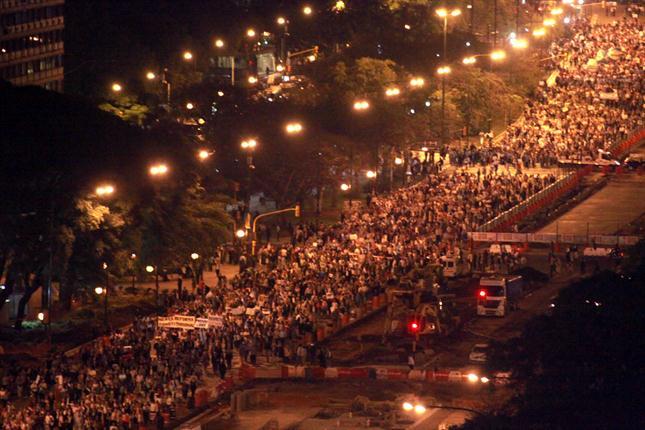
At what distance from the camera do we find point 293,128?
404ft

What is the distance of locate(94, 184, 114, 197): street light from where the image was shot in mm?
99062

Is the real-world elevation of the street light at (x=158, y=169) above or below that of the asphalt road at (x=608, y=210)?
above

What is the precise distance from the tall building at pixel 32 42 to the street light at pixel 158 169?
865 inches

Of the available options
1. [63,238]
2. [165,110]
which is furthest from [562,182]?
[63,238]

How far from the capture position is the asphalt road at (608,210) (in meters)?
124

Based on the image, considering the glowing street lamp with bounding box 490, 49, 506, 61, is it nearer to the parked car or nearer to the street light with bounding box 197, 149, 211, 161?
the street light with bounding box 197, 149, 211, 161

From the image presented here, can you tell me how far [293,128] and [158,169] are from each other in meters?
22.0

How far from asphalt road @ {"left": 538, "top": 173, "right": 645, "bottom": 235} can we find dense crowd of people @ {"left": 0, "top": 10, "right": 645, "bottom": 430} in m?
2.49

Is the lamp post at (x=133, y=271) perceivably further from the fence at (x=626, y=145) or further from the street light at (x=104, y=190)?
the fence at (x=626, y=145)

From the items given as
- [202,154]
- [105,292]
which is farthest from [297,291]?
[202,154]

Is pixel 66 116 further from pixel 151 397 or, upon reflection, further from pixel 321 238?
pixel 151 397

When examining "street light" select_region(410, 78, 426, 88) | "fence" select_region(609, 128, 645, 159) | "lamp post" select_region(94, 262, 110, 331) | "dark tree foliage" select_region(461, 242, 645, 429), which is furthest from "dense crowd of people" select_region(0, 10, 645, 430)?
"dark tree foliage" select_region(461, 242, 645, 429)

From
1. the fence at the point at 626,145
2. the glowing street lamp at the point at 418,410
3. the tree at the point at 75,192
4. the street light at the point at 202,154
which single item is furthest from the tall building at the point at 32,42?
the glowing street lamp at the point at 418,410

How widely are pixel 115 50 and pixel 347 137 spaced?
1575cm
